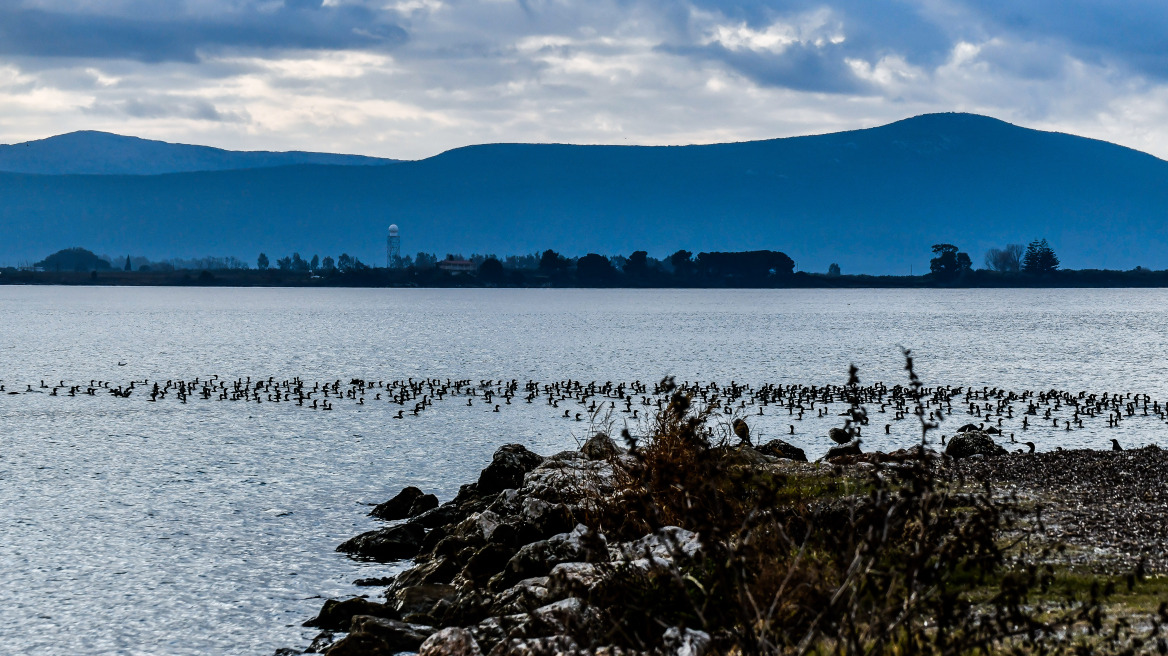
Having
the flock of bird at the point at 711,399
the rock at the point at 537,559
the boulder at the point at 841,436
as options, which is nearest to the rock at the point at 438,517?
the rock at the point at 537,559

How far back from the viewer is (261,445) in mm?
37062

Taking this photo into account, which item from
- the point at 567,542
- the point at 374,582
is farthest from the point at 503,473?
the point at 567,542

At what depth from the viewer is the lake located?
1842 cm

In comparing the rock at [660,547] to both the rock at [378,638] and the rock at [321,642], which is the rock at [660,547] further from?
the rock at [321,642]

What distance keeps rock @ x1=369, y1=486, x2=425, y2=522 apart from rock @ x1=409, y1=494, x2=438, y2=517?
0.61 ft

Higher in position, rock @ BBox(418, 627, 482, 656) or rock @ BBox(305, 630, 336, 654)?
rock @ BBox(418, 627, 482, 656)

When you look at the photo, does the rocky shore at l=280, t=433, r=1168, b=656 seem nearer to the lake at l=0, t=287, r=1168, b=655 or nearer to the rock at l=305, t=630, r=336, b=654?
the rock at l=305, t=630, r=336, b=654

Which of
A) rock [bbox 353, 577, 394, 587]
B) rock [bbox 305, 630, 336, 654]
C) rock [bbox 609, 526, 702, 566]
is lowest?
rock [bbox 353, 577, 394, 587]

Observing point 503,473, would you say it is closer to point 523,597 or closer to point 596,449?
point 596,449

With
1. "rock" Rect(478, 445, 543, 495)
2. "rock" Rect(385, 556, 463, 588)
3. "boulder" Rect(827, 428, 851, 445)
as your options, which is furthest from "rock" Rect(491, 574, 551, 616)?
"rock" Rect(478, 445, 543, 495)

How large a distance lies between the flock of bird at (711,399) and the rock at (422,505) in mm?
14821

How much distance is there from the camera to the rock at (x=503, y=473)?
981 inches

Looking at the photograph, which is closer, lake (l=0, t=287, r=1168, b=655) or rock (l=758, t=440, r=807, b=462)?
lake (l=0, t=287, r=1168, b=655)

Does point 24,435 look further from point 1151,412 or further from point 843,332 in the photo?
point 843,332
